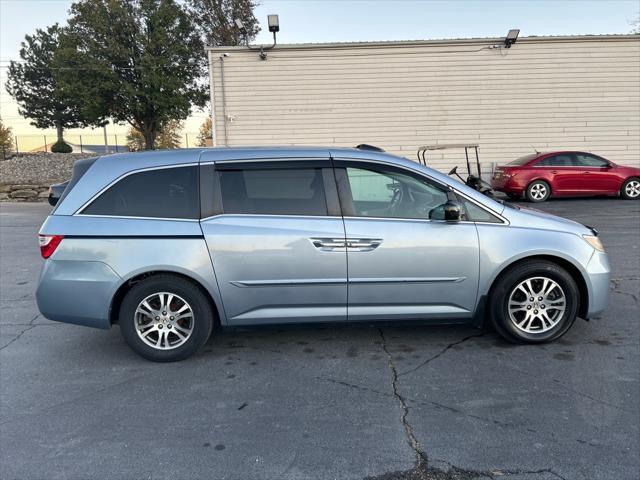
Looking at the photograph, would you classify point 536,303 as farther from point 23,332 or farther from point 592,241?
point 23,332

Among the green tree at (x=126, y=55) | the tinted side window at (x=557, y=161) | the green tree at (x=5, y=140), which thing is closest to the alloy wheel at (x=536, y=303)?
the tinted side window at (x=557, y=161)

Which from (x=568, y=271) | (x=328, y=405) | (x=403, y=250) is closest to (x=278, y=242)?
(x=403, y=250)

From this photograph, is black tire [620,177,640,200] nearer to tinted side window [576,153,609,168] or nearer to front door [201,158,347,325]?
tinted side window [576,153,609,168]

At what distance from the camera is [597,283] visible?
3.91 m

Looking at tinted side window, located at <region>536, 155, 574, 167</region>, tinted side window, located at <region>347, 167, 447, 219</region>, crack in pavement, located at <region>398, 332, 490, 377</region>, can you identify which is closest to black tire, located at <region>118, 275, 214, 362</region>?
tinted side window, located at <region>347, 167, 447, 219</region>

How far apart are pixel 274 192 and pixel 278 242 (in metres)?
0.44

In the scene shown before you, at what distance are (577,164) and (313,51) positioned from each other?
29.0ft

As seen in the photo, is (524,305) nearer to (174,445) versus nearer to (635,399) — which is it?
(635,399)

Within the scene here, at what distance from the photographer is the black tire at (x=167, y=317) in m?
3.71

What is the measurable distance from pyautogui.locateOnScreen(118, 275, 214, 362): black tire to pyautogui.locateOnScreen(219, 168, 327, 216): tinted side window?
0.72 meters

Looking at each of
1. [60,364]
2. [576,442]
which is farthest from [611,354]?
[60,364]

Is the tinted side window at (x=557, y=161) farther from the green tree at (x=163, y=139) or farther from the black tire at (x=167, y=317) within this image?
the green tree at (x=163, y=139)

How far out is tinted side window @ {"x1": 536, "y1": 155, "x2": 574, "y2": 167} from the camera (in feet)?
44.2

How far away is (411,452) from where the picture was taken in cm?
265
